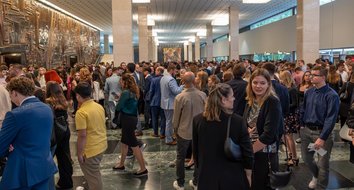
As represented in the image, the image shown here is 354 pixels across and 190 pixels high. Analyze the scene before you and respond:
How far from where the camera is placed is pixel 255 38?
109ft

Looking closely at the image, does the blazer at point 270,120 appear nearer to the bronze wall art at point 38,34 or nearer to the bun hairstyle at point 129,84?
the bun hairstyle at point 129,84

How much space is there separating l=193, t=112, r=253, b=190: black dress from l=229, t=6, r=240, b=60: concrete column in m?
20.4

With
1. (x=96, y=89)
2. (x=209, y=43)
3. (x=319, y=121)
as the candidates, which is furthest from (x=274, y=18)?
(x=319, y=121)

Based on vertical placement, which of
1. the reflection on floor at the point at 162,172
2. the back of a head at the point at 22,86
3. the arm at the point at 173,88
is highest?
the back of a head at the point at 22,86

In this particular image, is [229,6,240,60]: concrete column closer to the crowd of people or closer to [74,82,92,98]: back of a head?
the crowd of people

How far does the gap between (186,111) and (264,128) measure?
5.70 feet

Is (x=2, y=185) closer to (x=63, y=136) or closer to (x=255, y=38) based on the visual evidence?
(x=63, y=136)

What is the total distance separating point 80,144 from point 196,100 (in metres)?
1.65

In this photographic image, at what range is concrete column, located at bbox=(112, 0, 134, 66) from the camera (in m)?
12.6

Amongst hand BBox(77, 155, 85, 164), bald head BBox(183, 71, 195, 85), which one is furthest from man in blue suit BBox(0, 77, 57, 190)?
bald head BBox(183, 71, 195, 85)

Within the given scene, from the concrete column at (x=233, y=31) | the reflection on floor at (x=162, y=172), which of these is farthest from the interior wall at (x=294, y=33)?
the reflection on floor at (x=162, y=172)

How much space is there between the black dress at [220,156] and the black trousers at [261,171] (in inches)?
21.3

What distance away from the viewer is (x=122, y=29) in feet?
41.4

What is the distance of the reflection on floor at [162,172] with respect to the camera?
203 inches
